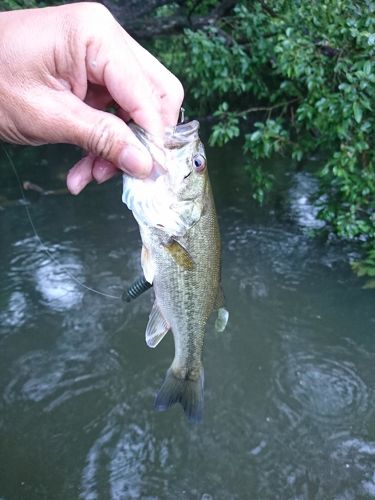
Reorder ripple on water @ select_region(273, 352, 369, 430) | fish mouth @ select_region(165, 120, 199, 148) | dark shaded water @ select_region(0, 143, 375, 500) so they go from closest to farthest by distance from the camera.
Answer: fish mouth @ select_region(165, 120, 199, 148), dark shaded water @ select_region(0, 143, 375, 500), ripple on water @ select_region(273, 352, 369, 430)

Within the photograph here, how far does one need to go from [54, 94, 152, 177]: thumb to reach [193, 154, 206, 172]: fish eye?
0.79ft

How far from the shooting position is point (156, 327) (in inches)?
94.1

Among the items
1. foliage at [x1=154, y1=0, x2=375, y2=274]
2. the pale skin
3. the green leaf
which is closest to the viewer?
the pale skin

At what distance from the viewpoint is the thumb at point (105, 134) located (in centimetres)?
180

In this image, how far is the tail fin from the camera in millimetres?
2545

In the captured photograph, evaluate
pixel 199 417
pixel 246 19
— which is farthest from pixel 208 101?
pixel 199 417

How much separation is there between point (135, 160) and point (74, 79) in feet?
1.34

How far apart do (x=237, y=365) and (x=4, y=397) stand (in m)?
2.13

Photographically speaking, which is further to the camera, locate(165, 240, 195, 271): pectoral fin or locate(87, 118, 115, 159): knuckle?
locate(165, 240, 195, 271): pectoral fin

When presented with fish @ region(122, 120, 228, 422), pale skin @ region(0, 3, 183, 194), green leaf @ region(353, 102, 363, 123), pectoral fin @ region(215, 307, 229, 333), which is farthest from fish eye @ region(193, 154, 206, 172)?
green leaf @ region(353, 102, 363, 123)

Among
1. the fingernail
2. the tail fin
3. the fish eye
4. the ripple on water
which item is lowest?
the ripple on water

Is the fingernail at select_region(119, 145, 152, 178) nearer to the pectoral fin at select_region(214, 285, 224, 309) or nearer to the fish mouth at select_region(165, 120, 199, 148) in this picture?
the fish mouth at select_region(165, 120, 199, 148)

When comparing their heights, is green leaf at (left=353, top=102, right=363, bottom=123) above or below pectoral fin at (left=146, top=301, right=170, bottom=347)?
above

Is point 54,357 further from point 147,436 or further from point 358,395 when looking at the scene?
point 358,395
